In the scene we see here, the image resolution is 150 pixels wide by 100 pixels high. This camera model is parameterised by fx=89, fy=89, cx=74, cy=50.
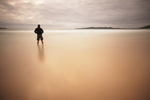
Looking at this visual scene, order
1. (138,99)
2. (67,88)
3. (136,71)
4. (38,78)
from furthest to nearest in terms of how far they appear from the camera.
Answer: (136,71) < (38,78) < (67,88) < (138,99)

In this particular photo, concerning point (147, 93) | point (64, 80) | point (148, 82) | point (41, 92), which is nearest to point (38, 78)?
point (41, 92)

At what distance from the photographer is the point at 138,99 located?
66.9 inches

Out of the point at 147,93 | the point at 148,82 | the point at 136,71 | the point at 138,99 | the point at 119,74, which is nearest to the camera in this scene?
the point at 138,99

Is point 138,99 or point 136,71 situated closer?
point 138,99

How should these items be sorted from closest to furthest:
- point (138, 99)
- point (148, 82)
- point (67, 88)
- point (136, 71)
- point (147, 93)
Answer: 1. point (138, 99)
2. point (147, 93)
3. point (67, 88)
4. point (148, 82)
5. point (136, 71)

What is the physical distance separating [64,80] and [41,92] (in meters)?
0.60

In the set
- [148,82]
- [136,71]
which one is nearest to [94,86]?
[148,82]

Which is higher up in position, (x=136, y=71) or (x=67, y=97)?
(x=136, y=71)

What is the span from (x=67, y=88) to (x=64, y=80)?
30cm

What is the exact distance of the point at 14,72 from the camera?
103 inches

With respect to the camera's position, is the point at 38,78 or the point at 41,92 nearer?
the point at 41,92

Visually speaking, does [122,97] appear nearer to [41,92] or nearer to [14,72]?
[41,92]

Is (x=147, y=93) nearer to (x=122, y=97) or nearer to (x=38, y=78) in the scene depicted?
(x=122, y=97)

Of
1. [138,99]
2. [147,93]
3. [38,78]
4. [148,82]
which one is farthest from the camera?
[38,78]
